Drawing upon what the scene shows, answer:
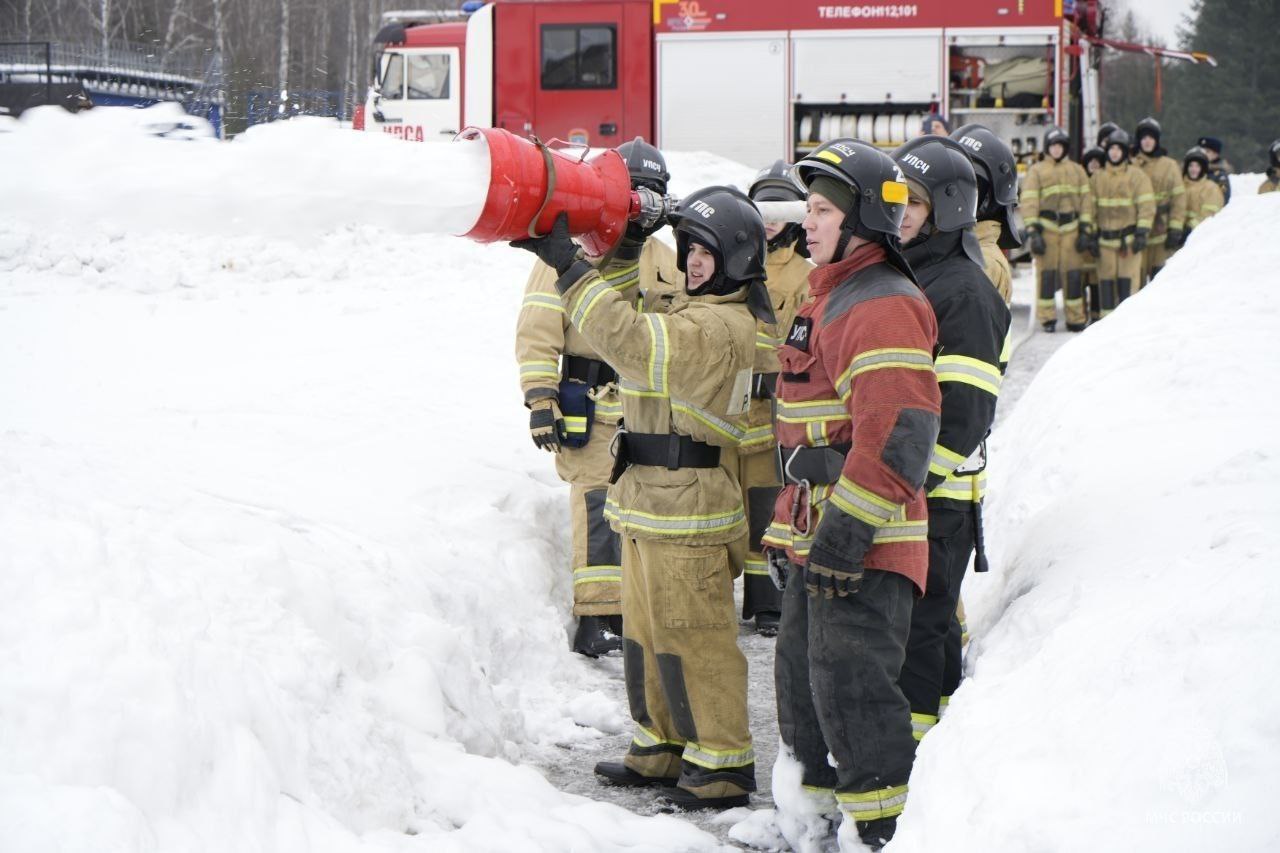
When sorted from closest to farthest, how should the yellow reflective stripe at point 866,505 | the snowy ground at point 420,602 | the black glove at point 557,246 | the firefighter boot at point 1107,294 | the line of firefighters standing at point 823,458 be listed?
the snowy ground at point 420,602 < the yellow reflective stripe at point 866,505 < the line of firefighters standing at point 823,458 < the black glove at point 557,246 < the firefighter boot at point 1107,294

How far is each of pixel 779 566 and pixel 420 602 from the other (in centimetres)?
163

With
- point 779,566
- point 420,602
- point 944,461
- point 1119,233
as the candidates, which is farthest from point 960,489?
point 1119,233

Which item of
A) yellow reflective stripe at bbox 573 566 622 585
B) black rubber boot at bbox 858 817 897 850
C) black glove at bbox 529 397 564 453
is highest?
black glove at bbox 529 397 564 453

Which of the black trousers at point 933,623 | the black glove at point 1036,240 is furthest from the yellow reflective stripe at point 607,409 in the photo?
the black glove at point 1036,240

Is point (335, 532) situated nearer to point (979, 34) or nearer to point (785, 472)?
point (785, 472)

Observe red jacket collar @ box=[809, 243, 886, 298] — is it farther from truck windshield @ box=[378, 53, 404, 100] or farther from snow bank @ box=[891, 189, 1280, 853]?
truck windshield @ box=[378, 53, 404, 100]

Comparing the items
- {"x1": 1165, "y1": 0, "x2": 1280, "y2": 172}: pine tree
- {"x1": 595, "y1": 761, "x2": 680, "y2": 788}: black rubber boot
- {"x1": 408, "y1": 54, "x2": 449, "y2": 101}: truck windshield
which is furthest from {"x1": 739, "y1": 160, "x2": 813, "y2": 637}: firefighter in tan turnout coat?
{"x1": 1165, "y1": 0, "x2": 1280, "y2": 172}: pine tree

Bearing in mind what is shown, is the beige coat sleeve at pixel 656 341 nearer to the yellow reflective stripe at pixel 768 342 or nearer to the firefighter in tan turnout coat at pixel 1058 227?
the yellow reflective stripe at pixel 768 342

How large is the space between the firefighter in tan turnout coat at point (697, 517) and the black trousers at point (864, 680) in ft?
2.69

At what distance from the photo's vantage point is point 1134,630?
292 centimetres

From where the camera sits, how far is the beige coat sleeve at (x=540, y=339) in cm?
598

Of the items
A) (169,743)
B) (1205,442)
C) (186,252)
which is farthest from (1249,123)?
(169,743)

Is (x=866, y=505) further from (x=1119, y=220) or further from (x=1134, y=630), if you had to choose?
→ (x=1119, y=220)

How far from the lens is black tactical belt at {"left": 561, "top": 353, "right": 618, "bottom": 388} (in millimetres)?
6090
